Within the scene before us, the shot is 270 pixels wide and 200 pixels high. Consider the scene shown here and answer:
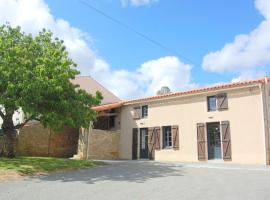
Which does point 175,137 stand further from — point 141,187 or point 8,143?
point 141,187

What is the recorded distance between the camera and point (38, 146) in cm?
2211

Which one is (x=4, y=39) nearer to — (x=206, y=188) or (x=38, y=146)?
(x=38, y=146)

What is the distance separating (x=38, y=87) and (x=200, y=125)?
9.91 metres

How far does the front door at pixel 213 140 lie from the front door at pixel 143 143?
4799 mm

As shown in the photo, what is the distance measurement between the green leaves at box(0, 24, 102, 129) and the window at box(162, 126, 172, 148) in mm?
6271

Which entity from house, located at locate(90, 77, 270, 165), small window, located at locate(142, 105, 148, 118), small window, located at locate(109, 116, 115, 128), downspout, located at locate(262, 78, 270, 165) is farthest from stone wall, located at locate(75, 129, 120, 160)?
downspout, located at locate(262, 78, 270, 165)

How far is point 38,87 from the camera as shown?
531 inches

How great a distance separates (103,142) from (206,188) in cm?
1359

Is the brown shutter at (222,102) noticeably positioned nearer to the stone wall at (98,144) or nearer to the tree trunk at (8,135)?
the stone wall at (98,144)

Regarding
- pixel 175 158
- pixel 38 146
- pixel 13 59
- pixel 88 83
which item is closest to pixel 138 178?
pixel 13 59

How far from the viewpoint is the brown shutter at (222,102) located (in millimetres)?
18359

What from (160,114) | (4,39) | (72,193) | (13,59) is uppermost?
(4,39)

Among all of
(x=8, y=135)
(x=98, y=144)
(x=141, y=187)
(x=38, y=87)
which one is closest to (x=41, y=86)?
(x=38, y=87)

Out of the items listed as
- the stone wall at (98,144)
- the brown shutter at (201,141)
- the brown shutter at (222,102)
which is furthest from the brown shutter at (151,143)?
the brown shutter at (222,102)
